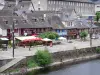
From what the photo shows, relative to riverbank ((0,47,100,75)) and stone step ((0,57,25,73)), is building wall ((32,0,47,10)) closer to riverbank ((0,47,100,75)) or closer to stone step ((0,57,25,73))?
riverbank ((0,47,100,75))

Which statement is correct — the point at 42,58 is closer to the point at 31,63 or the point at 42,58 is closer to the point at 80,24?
the point at 31,63

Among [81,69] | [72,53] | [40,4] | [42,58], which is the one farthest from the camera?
[40,4]

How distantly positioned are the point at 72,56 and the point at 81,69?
4198 mm

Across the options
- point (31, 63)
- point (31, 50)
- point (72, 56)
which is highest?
point (31, 50)

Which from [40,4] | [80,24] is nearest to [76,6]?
[40,4]

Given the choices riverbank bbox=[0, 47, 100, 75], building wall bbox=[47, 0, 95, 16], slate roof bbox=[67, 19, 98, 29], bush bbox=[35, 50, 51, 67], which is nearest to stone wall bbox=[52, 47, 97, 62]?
riverbank bbox=[0, 47, 100, 75]

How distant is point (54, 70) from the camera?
35875mm

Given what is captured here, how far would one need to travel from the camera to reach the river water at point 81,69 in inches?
1391

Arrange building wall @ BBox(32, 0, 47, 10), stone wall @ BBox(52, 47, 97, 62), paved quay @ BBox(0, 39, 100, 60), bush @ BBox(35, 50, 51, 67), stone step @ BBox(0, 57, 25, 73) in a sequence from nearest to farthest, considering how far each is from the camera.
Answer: stone step @ BBox(0, 57, 25, 73) < bush @ BBox(35, 50, 51, 67) < paved quay @ BBox(0, 39, 100, 60) < stone wall @ BBox(52, 47, 97, 62) < building wall @ BBox(32, 0, 47, 10)

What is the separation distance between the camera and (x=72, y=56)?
1628 inches

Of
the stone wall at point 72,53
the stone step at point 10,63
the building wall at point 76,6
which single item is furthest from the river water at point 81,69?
the building wall at point 76,6

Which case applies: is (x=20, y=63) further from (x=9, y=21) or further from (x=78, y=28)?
(x=78, y=28)

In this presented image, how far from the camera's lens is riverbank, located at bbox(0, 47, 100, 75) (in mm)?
38406

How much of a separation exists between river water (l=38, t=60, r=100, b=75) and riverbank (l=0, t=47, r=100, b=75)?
1.14 meters
